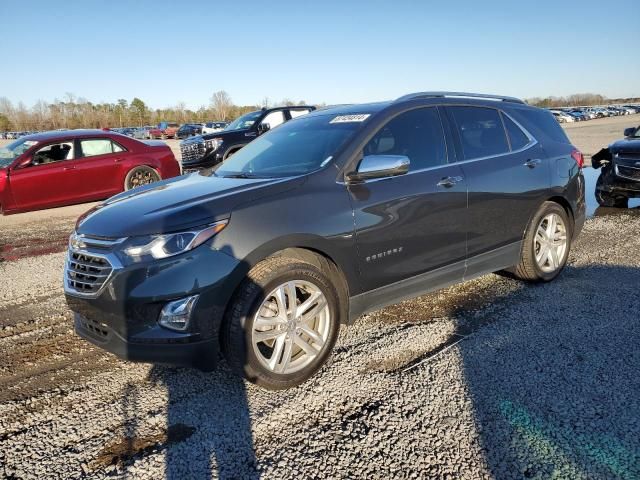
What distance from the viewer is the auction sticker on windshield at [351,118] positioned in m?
3.78

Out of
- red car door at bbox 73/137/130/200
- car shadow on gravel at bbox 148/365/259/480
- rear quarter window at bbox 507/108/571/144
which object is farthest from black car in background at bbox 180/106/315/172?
car shadow on gravel at bbox 148/365/259/480

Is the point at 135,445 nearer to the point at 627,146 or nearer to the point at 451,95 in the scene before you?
the point at 451,95

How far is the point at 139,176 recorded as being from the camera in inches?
419

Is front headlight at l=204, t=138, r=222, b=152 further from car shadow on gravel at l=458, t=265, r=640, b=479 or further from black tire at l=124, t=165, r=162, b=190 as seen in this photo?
car shadow on gravel at l=458, t=265, r=640, b=479

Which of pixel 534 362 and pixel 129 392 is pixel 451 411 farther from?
pixel 129 392

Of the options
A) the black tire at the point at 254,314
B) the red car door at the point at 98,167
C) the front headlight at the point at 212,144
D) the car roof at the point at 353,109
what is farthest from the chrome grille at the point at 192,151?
the black tire at the point at 254,314

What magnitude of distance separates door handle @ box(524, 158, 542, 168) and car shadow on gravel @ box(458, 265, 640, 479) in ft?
3.85

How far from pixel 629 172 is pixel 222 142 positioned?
8878 mm

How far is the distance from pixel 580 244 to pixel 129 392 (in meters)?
5.64

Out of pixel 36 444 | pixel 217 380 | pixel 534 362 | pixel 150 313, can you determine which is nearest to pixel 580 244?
pixel 534 362

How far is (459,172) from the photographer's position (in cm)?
397

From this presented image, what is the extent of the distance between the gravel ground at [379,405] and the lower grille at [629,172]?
4.87 metres

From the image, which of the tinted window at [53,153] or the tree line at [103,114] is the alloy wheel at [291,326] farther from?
the tree line at [103,114]

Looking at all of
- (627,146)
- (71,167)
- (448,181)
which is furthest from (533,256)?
(71,167)
